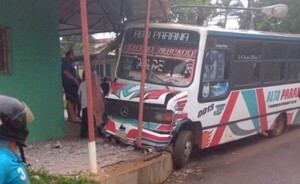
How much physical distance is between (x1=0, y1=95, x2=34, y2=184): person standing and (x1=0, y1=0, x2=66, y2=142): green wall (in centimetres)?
538

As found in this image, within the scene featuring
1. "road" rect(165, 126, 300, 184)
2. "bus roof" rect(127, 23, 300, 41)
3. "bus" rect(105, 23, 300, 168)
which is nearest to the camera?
"road" rect(165, 126, 300, 184)

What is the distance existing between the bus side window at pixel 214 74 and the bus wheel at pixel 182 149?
0.79m

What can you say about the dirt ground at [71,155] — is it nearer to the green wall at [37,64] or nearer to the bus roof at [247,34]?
the green wall at [37,64]

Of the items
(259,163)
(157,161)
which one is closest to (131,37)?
(157,161)

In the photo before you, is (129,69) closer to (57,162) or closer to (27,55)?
(27,55)

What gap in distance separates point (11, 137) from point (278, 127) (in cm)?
960

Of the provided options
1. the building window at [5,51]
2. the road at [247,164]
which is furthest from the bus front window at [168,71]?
the building window at [5,51]

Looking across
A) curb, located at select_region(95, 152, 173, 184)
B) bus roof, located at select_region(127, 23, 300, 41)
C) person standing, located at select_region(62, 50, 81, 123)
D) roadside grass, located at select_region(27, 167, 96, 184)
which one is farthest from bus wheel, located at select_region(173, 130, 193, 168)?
person standing, located at select_region(62, 50, 81, 123)

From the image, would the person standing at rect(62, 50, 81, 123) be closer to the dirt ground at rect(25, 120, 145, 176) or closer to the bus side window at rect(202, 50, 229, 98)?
the dirt ground at rect(25, 120, 145, 176)

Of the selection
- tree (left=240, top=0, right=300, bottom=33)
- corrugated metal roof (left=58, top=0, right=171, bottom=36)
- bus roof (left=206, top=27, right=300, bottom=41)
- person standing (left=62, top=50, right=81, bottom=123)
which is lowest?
person standing (left=62, top=50, right=81, bottom=123)

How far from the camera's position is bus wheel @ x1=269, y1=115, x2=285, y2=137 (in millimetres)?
10586

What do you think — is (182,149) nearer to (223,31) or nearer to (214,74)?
(214,74)

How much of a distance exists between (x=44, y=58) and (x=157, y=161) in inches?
110

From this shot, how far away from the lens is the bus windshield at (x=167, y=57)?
7.58 metres
